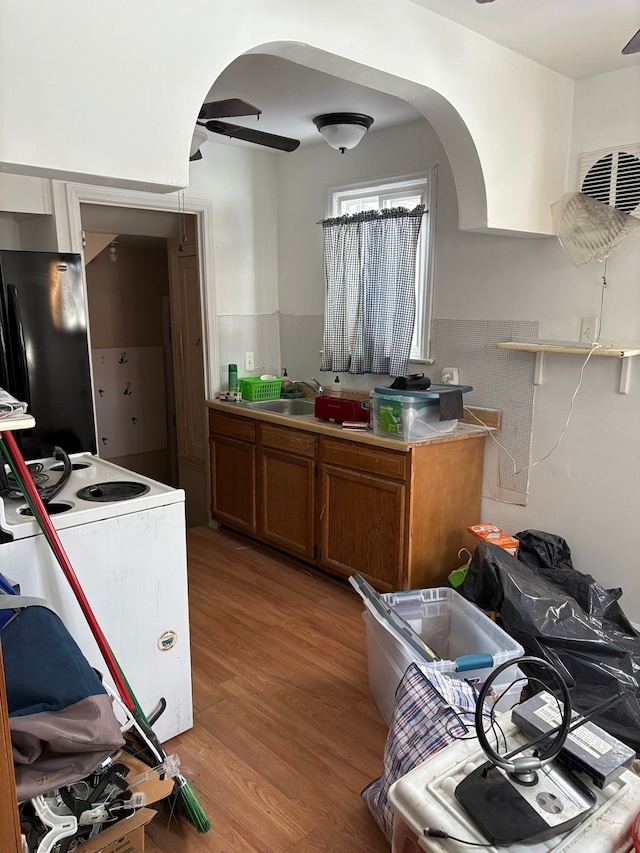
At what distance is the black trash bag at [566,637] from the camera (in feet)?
7.44

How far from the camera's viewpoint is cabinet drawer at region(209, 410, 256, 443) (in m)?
3.86

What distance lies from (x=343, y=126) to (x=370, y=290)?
90 cm

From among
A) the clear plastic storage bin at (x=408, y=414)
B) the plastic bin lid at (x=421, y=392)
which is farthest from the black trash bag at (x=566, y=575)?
the plastic bin lid at (x=421, y=392)

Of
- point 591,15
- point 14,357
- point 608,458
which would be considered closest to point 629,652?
point 608,458

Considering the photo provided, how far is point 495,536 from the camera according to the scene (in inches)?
119

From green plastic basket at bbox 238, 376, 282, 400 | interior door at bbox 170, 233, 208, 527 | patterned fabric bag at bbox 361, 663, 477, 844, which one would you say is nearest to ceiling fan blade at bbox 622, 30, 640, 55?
patterned fabric bag at bbox 361, 663, 477, 844

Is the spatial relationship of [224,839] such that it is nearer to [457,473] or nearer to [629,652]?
[629,652]

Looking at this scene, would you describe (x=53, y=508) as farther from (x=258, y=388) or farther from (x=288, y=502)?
(x=258, y=388)

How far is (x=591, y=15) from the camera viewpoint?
218 cm

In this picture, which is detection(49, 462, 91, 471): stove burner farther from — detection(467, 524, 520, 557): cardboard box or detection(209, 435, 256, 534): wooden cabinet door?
detection(467, 524, 520, 557): cardboard box

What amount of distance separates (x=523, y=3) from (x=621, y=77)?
89cm

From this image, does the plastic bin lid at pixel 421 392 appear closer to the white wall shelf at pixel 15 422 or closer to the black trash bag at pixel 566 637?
the black trash bag at pixel 566 637

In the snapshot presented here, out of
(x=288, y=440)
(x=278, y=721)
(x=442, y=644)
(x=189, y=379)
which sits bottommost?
(x=278, y=721)

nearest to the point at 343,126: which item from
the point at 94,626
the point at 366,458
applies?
the point at 366,458
